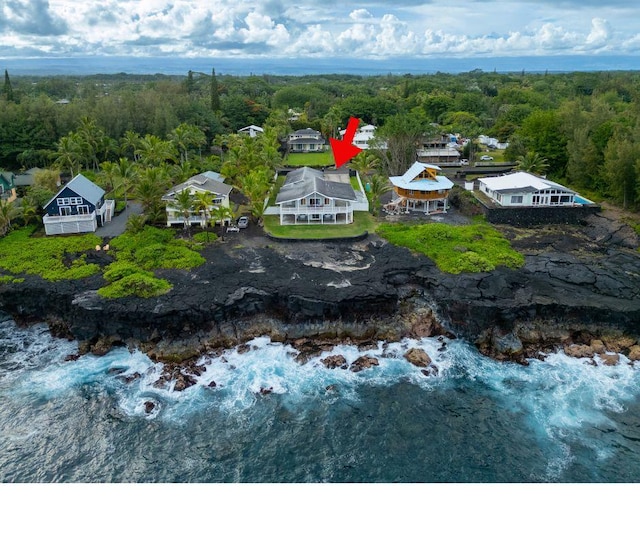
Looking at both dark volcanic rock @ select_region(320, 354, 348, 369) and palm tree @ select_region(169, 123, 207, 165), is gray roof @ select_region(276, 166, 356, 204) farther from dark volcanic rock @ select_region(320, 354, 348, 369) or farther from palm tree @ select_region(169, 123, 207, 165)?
dark volcanic rock @ select_region(320, 354, 348, 369)

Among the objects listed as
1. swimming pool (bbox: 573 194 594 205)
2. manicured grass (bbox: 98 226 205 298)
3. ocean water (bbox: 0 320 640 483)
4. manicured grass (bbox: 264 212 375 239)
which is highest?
swimming pool (bbox: 573 194 594 205)

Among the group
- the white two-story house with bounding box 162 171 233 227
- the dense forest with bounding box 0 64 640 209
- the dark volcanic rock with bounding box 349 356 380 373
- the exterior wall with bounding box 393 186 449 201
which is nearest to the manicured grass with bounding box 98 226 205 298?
the white two-story house with bounding box 162 171 233 227

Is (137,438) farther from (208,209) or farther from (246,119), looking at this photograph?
(246,119)

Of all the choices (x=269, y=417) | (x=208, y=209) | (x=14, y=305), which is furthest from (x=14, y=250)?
(x=269, y=417)

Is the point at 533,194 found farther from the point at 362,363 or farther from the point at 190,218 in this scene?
the point at 190,218

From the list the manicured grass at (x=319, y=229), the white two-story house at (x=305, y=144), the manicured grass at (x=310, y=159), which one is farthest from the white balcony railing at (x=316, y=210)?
the white two-story house at (x=305, y=144)

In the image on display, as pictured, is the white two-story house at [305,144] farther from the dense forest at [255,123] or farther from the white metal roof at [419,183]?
the white metal roof at [419,183]
